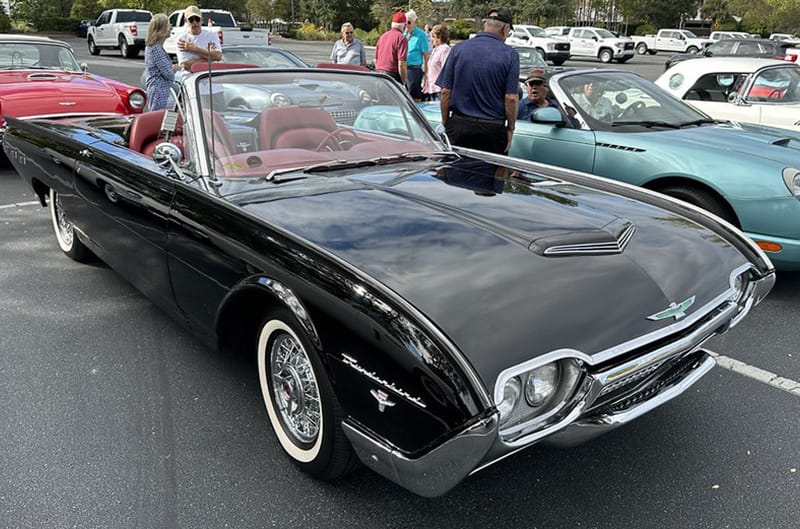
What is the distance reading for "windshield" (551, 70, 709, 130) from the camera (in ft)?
17.8

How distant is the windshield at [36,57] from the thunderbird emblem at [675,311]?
827 centimetres

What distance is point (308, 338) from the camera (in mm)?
2240

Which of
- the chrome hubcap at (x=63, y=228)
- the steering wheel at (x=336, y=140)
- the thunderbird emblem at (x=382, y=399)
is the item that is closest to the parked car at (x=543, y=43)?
the chrome hubcap at (x=63, y=228)

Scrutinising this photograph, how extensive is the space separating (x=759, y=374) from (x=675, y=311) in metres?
1.51

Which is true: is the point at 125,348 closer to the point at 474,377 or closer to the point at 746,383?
the point at 474,377

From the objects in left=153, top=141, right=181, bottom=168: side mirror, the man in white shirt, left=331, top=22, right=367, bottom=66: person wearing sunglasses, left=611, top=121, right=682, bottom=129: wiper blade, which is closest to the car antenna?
left=153, top=141, right=181, bottom=168: side mirror

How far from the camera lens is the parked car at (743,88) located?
6969 millimetres

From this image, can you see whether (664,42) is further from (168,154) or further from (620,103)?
(168,154)

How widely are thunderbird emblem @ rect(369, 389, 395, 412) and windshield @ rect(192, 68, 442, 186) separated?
1382 millimetres

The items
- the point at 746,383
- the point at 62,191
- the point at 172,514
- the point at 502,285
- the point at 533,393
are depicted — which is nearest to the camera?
the point at 533,393

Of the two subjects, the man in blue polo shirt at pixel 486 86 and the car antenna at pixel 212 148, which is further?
the man in blue polo shirt at pixel 486 86

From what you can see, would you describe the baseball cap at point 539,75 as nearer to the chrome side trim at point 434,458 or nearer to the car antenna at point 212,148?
the car antenna at point 212,148

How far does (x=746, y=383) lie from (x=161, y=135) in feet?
11.0

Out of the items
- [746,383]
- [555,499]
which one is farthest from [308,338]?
[746,383]
